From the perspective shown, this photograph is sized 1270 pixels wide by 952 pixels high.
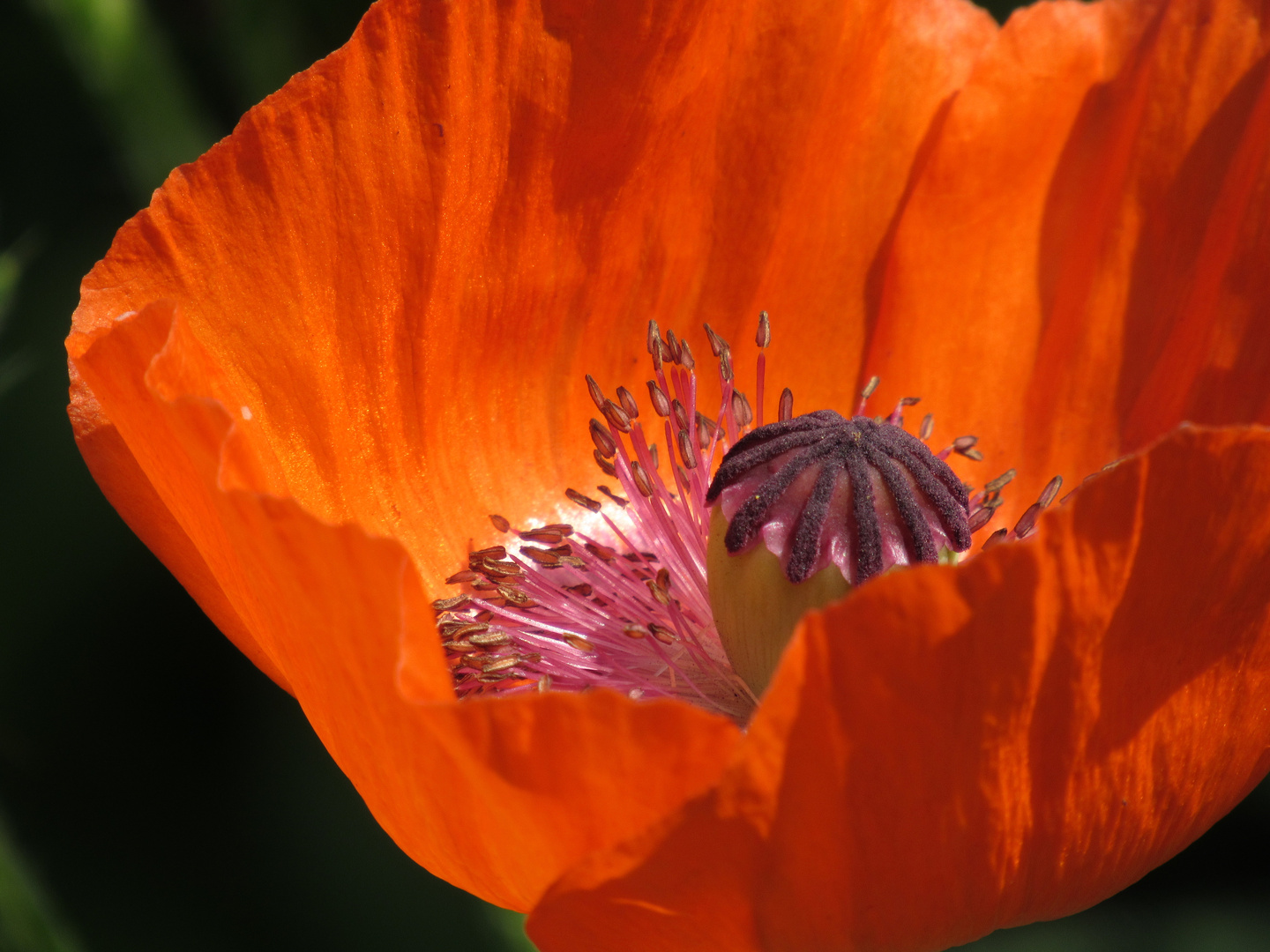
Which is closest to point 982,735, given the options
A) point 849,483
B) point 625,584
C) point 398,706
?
Result: point 398,706

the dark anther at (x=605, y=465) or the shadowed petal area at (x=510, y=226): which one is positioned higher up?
the shadowed petal area at (x=510, y=226)

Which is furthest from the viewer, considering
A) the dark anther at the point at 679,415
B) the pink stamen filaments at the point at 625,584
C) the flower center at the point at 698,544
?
the dark anther at the point at 679,415

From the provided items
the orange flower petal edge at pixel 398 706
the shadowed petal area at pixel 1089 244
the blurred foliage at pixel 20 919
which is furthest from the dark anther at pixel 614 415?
the blurred foliage at pixel 20 919

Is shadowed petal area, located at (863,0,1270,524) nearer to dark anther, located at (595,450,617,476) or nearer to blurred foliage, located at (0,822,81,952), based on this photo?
dark anther, located at (595,450,617,476)

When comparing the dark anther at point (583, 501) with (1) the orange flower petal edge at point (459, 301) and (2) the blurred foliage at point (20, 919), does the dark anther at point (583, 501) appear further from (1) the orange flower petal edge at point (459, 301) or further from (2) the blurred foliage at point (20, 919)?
(2) the blurred foliage at point (20, 919)

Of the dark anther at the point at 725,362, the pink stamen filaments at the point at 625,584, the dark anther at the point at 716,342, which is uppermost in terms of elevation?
the dark anther at the point at 716,342

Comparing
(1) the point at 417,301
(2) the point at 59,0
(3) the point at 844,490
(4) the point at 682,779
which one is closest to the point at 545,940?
(4) the point at 682,779

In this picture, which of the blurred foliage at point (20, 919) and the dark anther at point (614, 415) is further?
the dark anther at point (614, 415)

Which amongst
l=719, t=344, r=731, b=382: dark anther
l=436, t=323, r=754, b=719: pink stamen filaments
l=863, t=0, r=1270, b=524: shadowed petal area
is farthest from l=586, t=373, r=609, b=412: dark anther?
l=863, t=0, r=1270, b=524: shadowed petal area

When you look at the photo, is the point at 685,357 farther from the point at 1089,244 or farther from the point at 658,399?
the point at 1089,244
